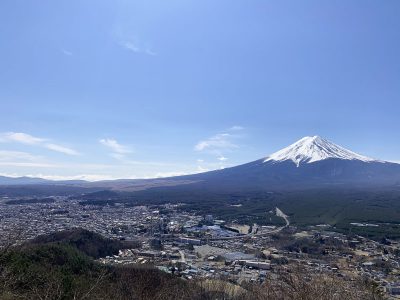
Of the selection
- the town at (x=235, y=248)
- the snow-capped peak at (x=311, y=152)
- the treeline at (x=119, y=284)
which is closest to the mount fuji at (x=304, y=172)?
the snow-capped peak at (x=311, y=152)

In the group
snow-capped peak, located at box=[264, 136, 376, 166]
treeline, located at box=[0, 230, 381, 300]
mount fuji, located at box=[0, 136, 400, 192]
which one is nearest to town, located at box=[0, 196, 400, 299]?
treeline, located at box=[0, 230, 381, 300]

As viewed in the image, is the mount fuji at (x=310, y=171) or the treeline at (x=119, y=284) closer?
the treeline at (x=119, y=284)

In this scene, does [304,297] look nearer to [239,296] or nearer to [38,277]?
[239,296]

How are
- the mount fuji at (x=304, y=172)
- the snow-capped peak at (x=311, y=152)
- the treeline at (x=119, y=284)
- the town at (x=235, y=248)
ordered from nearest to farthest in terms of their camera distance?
the treeline at (x=119, y=284)
the town at (x=235, y=248)
the mount fuji at (x=304, y=172)
the snow-capped peak at (x=311, y=152)

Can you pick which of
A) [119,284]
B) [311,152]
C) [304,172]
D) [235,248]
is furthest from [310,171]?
[119,284]

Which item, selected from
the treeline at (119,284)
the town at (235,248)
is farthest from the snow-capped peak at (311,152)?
the treeline at (119,284)

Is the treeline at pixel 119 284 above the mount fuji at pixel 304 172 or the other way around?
the other way around

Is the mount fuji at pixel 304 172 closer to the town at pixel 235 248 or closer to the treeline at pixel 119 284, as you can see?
the town at pixel 235 248

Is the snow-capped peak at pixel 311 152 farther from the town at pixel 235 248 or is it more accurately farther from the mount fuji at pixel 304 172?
the town at pixel 235 248

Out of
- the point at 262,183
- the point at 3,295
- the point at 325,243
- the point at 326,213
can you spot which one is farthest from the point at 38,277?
the point at 262,183

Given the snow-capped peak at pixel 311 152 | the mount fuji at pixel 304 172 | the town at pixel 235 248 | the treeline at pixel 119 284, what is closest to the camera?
the treeline at pixel 119 284
